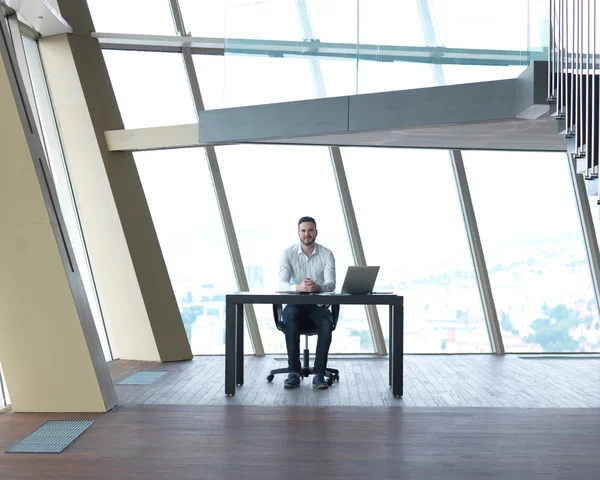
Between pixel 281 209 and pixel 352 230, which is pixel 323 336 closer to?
pixel 352 230

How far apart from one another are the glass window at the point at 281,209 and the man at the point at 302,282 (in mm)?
2071

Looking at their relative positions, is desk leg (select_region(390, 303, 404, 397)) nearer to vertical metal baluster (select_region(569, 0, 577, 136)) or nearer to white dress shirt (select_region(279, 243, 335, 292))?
white dress shirt (select_region(279, 243, 335, 292))

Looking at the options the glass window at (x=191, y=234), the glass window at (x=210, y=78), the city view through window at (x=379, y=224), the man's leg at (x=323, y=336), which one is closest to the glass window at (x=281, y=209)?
the city view through window at (x=379, y=224)

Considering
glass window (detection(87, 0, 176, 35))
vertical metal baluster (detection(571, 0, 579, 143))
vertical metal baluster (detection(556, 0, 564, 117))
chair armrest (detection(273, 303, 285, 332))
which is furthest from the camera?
glass window (detection(87, 0, 176, 35))

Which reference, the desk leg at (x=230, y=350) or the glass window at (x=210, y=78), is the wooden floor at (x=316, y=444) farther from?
the glass window at (x=210, y=78)

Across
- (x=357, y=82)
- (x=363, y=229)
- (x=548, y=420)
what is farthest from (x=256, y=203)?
(x=548, y=420)

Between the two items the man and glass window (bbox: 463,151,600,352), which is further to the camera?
glass window (bbox: 463,151,600,352)

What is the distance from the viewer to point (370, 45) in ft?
21.5

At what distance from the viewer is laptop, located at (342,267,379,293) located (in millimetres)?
5742

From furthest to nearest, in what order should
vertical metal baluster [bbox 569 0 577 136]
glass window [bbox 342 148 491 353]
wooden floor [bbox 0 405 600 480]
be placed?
glass window [bbox 342 148 491 353] → vertical metal baluster [bbox 569 0 577 136] → wooden floor [bbox 0 405 600 480]

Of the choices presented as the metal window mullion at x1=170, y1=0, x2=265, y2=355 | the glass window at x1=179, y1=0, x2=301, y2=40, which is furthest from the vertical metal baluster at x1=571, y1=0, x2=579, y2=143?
the metal window mullion at x1=170, y1=0, x2=265, y2=355

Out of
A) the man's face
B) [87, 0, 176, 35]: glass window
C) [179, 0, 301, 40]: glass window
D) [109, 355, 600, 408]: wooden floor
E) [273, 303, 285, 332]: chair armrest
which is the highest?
[87, 0, 176, 35]: glass window

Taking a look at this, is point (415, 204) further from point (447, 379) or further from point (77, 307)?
point (77, 307)

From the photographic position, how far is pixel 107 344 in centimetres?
797
